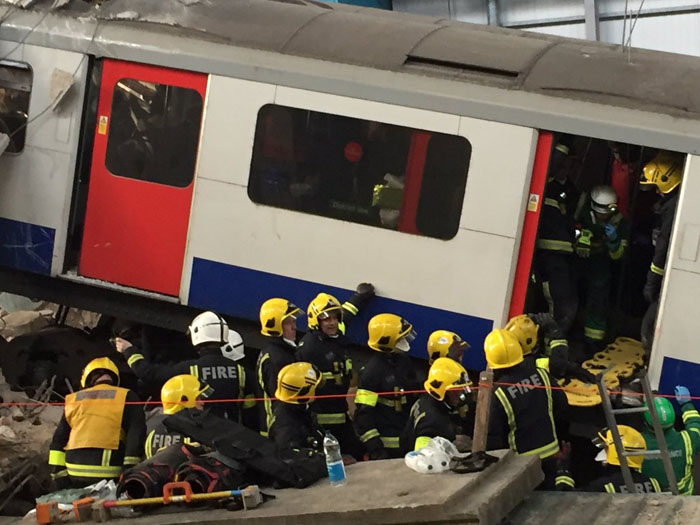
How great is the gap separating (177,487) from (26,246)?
3928mm

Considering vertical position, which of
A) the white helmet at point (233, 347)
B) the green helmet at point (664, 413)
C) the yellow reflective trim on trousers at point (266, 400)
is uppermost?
the green helmet at point (664, 413)

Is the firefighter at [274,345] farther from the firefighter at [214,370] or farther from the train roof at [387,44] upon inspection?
the train roof at [387,44]

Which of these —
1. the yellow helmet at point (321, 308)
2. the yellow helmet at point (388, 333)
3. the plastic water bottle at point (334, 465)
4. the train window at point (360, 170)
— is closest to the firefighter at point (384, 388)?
the yellow helmet at point (388, 333)

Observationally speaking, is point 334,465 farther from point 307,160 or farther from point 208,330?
point 307,160

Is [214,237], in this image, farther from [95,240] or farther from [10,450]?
[10,450]

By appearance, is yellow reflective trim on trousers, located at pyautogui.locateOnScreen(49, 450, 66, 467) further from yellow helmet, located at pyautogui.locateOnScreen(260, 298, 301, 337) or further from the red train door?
the red train door

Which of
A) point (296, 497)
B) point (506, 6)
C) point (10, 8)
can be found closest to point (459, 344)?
Result: point (296, 497)

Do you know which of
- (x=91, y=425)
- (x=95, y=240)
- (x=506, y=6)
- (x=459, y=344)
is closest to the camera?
(x=91, y=425)

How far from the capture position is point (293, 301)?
29.6 ft

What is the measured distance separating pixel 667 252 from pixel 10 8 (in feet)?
18.4

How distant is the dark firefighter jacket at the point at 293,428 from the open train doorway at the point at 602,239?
6.98 feet

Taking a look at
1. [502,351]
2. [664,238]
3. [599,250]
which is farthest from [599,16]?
[502,351]

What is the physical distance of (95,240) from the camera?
31.3ft

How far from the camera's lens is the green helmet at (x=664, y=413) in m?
7.71
